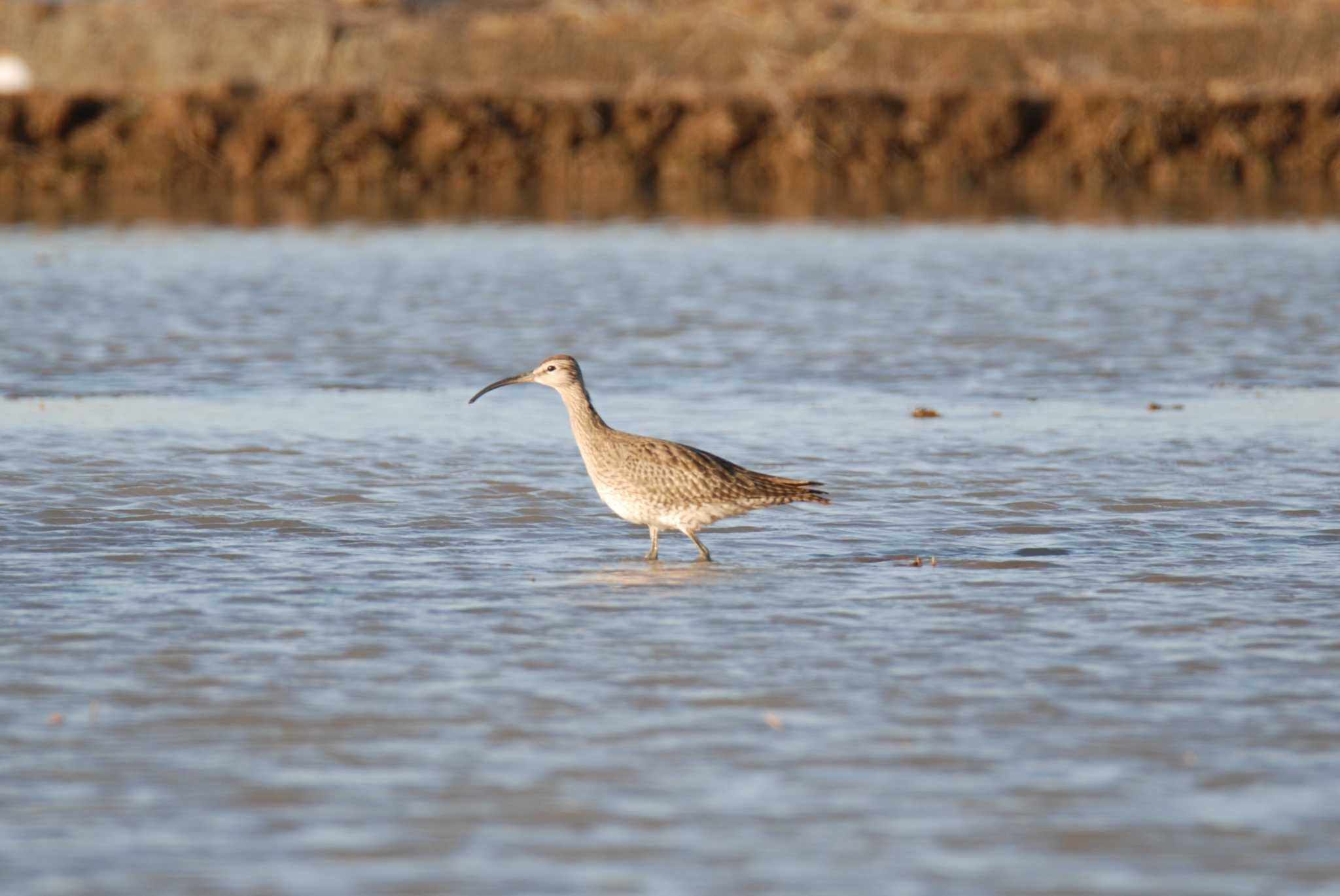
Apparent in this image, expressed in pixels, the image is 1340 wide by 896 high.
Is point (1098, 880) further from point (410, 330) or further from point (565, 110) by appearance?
point (565, 110)

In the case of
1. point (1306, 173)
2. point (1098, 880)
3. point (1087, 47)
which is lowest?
point (1098, 880)

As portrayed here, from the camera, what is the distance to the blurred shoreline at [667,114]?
3316 cm

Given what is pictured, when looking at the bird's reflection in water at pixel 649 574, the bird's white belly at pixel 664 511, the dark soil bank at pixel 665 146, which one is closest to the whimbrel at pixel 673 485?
the bird's white belly at pixel 664 511

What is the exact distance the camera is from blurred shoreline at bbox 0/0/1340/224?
33156mm

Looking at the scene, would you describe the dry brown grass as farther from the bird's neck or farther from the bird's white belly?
the bird's white belly

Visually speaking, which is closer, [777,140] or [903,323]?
[903,323]

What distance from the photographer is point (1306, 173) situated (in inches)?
1394

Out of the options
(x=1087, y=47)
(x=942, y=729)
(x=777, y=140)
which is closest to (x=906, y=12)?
(x=1087, y=47)

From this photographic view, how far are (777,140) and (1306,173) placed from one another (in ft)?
28.8

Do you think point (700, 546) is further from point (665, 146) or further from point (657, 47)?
point (657, 47)

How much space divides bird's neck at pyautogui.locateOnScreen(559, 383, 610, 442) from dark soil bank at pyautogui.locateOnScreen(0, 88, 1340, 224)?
23.0 metres

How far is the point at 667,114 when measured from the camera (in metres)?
35.0

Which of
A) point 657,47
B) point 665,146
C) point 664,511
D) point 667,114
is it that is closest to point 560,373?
point 664,511

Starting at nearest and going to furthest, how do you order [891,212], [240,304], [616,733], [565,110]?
1. [616,733]
2. [240,304]
3. [891,212]
4. [565,110]
